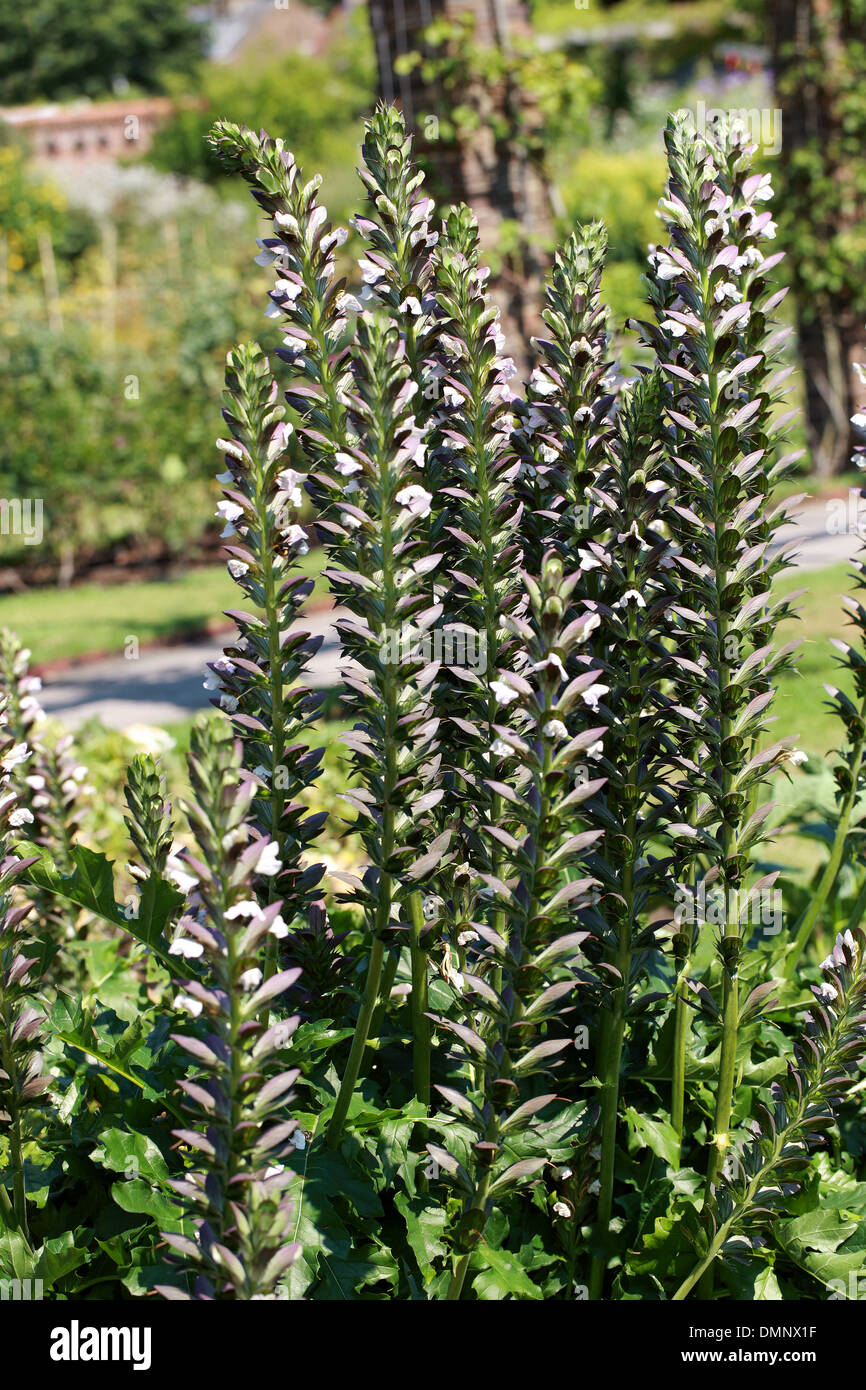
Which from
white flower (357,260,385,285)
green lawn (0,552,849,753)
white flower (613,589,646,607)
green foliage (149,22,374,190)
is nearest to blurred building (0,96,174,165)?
green foliage (149,22,374,190)

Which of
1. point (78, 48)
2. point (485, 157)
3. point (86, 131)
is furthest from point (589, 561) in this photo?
point (78, 48)

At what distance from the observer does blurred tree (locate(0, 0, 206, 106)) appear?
1876 inches

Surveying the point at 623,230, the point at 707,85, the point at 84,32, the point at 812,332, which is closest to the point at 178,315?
the point at 623,230

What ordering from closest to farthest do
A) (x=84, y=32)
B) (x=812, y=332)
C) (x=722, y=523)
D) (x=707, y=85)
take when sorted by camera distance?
(x=722, y=523) < (x=812, y=332) < (x=707, y=85) < (x=84, y=32)

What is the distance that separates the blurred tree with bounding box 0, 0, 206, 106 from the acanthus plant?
5208cm

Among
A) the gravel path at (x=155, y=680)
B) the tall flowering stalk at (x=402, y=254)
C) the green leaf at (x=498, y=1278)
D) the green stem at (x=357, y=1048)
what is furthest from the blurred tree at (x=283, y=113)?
the green leaf at (x=498, y=1278)

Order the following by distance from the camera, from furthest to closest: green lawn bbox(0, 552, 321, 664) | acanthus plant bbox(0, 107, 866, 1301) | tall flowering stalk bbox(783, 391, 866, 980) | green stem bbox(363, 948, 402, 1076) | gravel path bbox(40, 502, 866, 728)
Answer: green lawn bbox(0, 552, 321, 664)
gravel path bbox(40, 502, 866, 728)
tall flowering stalk bbox(783, 391, 866, 980)
green stem bbox(363, 948, 402, 1076)
acanthus plant bbox(0, 107, 866, 1301)

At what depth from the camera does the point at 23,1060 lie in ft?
6.22

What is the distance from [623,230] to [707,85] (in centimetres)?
A: 1560

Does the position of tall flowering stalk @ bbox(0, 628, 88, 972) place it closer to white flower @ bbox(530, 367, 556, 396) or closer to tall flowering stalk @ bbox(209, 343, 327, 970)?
tall flowering stalk @ bbox(209, 343, 327, 970)

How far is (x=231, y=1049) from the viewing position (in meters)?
1.37

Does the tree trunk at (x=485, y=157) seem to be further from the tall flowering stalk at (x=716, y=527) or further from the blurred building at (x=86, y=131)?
the blurred building at (x=86, y=131)

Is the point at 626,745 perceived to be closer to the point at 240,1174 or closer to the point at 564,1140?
the point at 564,1140

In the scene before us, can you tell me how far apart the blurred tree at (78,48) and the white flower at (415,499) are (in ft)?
172
